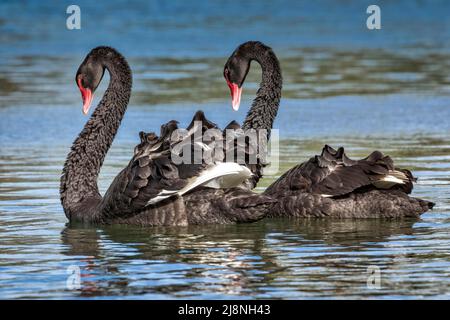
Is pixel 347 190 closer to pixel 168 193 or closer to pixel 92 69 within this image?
pixel 168 193

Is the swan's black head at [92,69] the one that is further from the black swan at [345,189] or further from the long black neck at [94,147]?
the black swan at [345,189]

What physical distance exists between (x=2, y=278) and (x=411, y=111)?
8.71 m

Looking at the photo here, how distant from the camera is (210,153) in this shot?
8453 millimetres

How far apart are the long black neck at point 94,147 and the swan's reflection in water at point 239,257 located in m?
0.41

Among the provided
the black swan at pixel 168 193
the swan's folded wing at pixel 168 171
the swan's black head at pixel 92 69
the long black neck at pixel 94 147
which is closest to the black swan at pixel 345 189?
the black swan at pixel 168 193

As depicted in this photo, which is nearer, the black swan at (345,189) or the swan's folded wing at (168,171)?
the swan's folded wing at (168,171)

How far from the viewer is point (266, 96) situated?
10.4m

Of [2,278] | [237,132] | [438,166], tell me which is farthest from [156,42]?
[2,278]

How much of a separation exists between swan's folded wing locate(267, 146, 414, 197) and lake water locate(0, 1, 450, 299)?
0.91 ft

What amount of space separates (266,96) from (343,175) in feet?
5.48

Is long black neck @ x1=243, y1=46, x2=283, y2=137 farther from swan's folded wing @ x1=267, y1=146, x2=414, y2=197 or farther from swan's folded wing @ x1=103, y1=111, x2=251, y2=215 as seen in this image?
swan's folded wing @ x1=103, y1=111, x2=251, y2=215

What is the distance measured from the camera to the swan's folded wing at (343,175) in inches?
349
